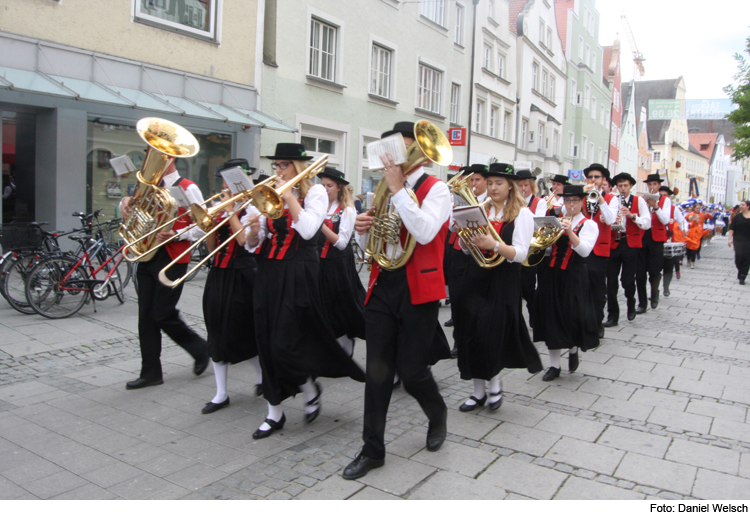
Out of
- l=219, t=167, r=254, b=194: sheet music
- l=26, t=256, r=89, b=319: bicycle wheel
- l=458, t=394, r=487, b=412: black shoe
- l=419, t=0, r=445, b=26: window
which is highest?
l=419, t=0, r=445, b=26: window

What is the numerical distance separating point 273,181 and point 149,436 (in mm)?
1927

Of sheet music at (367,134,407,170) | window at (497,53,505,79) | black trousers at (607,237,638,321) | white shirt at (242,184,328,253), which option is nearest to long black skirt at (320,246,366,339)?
white shirt at (242,184,328,253)

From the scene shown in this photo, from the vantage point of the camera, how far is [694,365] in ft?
21.4

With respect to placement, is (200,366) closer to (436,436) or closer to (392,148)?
(436,436)

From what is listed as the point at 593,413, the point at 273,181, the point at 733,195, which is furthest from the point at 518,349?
the point at 733,195

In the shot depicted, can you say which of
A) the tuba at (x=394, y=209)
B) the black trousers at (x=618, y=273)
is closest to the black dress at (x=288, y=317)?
the tuba at (x=394, y=209)

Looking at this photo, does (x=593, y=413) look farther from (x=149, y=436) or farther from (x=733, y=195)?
(x=733, y=195)

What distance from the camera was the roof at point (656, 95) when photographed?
7694 cm

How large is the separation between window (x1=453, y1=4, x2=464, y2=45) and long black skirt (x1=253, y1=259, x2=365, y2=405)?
20.5m

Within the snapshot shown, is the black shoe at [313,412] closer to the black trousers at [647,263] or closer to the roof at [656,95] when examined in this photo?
the black trousers at [647,263]

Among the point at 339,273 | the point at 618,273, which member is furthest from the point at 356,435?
the point at 618,273

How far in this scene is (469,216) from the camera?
13.4 ft
